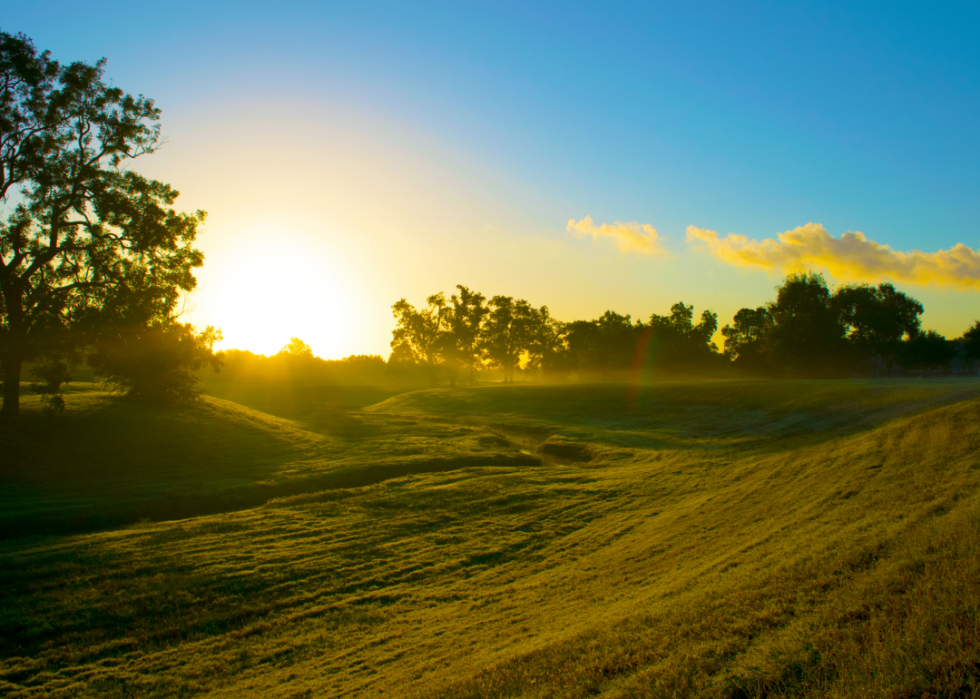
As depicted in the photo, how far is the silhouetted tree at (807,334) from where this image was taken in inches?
2751

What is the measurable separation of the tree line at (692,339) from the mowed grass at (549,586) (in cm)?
5486

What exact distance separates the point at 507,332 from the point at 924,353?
67967mm

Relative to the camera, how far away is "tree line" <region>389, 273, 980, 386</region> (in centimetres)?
7156

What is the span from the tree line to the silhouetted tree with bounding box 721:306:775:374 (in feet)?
0.61

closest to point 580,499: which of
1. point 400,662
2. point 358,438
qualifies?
point 400,662

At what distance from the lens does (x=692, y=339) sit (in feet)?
326

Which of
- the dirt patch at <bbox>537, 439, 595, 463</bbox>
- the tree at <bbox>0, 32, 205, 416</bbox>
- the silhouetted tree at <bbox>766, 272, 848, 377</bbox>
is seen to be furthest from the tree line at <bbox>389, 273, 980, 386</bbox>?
the tree at <bbox>0, 32, 205, 416</bbox>

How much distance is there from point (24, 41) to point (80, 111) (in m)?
3.33

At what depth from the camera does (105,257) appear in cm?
2786

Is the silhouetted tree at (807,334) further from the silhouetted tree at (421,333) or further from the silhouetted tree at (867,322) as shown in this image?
the silhouetted tree at (421,333)

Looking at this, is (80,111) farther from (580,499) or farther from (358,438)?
(580,499)

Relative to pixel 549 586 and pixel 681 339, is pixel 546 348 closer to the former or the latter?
pixel 681 339

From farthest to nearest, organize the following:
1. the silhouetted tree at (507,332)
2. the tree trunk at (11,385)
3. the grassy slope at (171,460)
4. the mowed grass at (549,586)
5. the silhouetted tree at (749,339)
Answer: the silhouetted tree at (507,332) → the silhouetted tree at (749,339) → the tree trunk at (11,385) → the grassy slope at (171,460) → the mowed grass at (549,586)

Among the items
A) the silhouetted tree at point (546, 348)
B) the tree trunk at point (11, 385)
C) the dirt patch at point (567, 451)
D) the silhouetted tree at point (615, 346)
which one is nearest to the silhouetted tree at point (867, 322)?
the silhouetted tree at point (615, 346)
